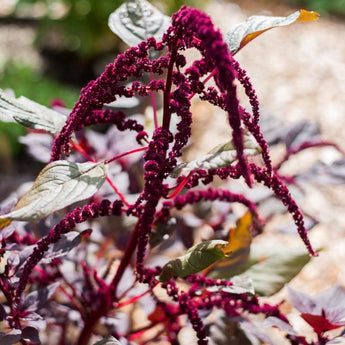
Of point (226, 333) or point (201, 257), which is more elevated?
point (201, 257)

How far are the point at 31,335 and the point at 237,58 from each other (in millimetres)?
3234

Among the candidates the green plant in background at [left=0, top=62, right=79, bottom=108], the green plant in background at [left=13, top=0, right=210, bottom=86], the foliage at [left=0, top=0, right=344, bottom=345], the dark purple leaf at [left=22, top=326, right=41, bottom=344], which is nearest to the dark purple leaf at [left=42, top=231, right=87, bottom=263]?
the foliage at [left=0, top=0, right=344, bottom=345]

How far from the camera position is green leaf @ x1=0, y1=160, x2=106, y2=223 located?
0.54m

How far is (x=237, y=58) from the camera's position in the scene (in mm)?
3742

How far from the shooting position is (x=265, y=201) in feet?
3.75

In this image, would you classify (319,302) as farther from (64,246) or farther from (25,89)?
(25,89)

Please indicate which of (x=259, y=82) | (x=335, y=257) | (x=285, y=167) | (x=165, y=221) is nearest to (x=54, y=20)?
(x=259, y=82)

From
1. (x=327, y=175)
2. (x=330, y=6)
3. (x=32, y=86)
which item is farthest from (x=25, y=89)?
(x=330, y=6)

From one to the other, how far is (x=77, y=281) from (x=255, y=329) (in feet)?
1.13

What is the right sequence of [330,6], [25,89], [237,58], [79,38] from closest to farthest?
[25,89]
[79,38]
[237,58]
[330,6]

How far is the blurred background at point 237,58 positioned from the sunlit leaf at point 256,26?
63.4 inches

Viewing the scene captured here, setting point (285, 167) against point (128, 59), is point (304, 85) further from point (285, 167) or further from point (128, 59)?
point (128, 59)

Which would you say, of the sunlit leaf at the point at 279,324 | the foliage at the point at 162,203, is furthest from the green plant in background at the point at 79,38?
the sunlit leaf at the point at 279,324

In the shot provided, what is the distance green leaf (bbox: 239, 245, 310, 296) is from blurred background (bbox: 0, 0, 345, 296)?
1322 mm
